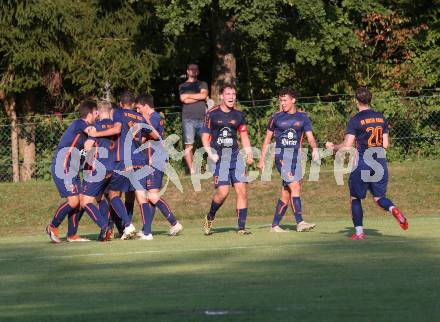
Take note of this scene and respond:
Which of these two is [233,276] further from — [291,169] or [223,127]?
[291,169]

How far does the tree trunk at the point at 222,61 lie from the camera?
1172 inches

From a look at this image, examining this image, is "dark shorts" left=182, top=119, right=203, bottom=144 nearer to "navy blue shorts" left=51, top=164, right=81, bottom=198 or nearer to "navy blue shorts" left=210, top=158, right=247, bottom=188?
"navy blue shorts" left=210, top=158, right=247, bottom=188

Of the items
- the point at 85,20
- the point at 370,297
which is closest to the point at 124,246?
the point at 370,297

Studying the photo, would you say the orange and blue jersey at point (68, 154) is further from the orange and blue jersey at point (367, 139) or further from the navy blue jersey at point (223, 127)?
the orange and blue jersey at point (367, 139)

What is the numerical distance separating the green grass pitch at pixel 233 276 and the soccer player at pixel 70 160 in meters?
0.67

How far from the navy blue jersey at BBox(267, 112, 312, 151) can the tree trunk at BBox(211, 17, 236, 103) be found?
11.3 m

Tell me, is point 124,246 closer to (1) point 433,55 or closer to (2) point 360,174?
(2) point 360,174

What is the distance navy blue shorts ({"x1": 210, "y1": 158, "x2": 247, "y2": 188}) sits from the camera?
704 inches

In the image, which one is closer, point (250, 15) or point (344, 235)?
point (344, 235)

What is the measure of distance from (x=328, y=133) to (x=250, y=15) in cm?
312

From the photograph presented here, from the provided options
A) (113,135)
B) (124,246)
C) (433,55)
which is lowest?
(124,246)

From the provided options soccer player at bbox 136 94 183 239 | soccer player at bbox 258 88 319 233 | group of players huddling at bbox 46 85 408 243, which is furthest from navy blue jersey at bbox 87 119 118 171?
soccer player at bbox 258 88 319 233

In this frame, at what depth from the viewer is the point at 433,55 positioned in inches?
1303

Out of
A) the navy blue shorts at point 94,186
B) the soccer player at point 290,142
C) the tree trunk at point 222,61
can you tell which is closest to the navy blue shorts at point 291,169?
the soccer player at point 290,142
